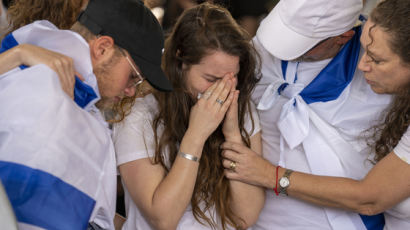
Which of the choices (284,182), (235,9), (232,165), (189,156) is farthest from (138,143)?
(235,9)

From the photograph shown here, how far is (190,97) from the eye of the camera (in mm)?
1897

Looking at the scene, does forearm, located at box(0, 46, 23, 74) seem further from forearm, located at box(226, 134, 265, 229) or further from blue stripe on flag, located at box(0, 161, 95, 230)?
forearm, located at box(226, 134, 265, 229)

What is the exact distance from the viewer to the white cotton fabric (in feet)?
6.14

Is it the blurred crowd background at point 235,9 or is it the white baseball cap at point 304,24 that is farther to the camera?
the blurred crowd background at point 235,9

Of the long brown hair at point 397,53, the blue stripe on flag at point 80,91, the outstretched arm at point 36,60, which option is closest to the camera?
the outstretched arm at point 36,60

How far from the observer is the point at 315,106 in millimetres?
1938

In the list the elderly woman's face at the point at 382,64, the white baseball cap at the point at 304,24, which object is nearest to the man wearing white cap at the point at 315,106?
the white baseball cap at the point at 304,24

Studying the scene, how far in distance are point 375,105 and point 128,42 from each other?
102cm

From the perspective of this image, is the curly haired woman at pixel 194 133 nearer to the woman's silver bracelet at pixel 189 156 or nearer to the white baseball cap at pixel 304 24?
the woman's silver bracelet at pixel 189 156

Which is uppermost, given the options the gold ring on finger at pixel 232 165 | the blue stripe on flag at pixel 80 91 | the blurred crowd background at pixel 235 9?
the blue stripe on flag at pixel 80 91

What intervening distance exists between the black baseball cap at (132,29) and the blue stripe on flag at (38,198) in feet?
1.60

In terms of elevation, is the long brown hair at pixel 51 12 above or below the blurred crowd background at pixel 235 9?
above

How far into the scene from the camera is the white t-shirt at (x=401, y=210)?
5.24 ft

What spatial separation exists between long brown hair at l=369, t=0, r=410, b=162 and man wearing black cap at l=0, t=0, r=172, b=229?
Result: 77cm
